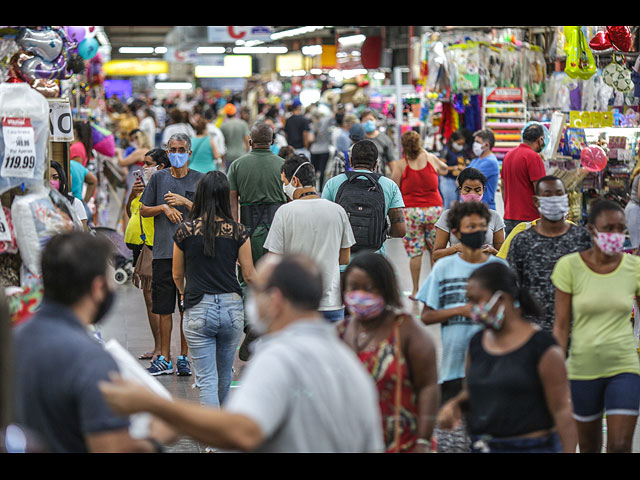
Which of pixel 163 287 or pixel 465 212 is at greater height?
pixel 465 212

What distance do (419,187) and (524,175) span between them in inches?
47.0

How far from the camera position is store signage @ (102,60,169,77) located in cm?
4938

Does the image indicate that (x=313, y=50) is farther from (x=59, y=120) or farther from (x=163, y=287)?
(x=59, y=120)

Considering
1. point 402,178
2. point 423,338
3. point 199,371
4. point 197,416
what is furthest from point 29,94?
point 402,178

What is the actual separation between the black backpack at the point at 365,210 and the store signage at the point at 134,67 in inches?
1711

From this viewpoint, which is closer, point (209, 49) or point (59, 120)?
point (59, 120)

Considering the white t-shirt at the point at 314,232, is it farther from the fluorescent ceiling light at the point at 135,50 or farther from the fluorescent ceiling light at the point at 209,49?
the fluorescent ceiling light at the point at 135,50

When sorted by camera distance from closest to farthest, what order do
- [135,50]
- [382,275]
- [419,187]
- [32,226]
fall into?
[382,275] < [32,226] < [419,187] < [135,50]

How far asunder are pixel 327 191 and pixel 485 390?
3435 mm

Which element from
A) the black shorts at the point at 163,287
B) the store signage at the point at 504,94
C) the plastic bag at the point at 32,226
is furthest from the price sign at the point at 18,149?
the store signage at the point at 504,94

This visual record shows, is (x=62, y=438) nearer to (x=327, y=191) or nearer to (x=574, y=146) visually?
(x=327, y=191)

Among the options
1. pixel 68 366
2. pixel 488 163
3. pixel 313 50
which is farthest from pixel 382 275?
pixel 313 50

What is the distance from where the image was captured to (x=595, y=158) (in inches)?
361
